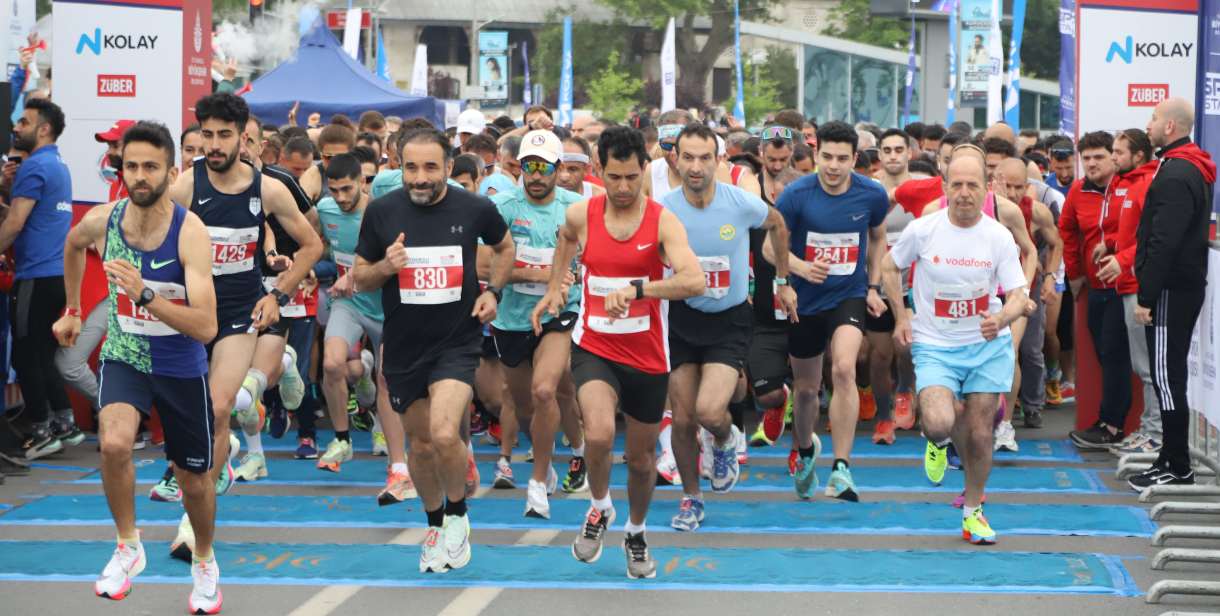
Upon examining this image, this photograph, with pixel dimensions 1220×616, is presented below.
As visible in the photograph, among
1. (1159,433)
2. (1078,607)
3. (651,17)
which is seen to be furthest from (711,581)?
(651,17)

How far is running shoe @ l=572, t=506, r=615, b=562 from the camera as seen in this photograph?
8.02m

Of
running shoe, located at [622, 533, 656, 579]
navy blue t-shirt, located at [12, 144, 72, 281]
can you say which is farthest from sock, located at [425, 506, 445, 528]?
navy blue t-shirt, located at [12, 144, 72, 281]

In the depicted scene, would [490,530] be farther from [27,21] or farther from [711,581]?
[27,21]

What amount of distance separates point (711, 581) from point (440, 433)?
1.42 m

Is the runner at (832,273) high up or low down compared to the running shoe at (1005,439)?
up

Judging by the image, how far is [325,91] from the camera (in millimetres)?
25984

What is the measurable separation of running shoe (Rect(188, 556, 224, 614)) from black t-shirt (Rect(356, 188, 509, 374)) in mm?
1405

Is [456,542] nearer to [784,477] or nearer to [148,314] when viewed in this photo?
[148,314]

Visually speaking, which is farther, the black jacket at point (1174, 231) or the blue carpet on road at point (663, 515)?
the black jacket at point (1174, 231)

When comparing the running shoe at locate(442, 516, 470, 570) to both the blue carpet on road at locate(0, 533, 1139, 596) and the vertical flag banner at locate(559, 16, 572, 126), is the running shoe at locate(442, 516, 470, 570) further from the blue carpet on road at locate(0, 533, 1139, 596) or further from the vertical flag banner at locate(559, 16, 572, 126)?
the vertical flag banner at locate(559, 16, 572, 126)

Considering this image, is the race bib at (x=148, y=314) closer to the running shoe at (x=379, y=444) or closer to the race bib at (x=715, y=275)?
the race bib at (x=715, y=275)

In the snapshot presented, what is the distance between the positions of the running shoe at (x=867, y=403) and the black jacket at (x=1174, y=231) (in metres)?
3.88

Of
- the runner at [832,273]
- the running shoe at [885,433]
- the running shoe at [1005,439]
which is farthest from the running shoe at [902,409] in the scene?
the runner at [832,273]

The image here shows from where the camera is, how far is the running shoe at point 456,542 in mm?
8023
